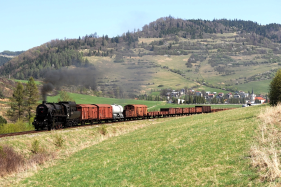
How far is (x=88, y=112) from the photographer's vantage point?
59.8 meters

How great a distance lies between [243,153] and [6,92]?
541ft

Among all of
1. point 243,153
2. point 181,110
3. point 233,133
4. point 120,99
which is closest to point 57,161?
point 233,133

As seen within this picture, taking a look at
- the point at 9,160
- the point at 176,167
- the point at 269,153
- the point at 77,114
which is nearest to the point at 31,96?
the point at 77,114

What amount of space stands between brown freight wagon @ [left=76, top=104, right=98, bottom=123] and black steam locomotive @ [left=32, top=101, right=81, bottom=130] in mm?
3929

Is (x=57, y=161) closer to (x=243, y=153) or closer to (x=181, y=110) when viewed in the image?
(x=243, y=153)

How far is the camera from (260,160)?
47.3ft

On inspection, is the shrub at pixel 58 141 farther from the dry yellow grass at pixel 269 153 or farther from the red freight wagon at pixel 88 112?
the dry yellow grass at pixel 269 153

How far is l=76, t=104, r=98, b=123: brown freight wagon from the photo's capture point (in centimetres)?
5680

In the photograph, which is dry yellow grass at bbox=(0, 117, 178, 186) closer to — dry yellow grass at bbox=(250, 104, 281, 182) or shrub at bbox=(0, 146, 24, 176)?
shrub at bbox=(0, 146, 24, 176)

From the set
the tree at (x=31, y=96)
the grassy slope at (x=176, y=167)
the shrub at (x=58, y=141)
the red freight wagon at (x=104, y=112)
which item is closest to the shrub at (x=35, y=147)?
the shrub at (x=58, y=141)

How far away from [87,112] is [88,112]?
0.51m

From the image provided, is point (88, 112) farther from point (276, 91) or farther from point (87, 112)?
point (276, 91)

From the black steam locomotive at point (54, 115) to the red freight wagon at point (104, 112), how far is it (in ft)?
38.5

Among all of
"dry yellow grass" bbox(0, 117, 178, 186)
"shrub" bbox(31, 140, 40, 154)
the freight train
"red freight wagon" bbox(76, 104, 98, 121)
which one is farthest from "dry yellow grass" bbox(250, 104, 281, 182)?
"red freight wagon" bbox(76, 104, 98, 121)
